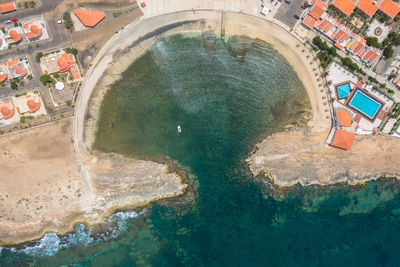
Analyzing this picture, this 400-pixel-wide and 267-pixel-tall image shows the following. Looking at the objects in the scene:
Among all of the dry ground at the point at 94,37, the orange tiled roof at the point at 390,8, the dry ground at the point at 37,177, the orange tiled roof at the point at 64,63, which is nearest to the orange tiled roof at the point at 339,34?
the orange tiled roof at the point at 390,8

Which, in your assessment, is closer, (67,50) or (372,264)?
(67,50)

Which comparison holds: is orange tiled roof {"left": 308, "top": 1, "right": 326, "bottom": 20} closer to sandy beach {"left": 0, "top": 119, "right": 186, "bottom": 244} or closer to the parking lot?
the parking lot

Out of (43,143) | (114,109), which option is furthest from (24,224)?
(114,109)

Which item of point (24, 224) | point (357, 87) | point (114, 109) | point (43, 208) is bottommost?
point (24, 224)

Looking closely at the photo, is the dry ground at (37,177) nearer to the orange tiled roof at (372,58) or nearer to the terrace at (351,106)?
the terrace at (351,106)

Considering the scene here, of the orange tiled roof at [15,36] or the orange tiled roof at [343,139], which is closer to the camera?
the orange tiled roof at [15,36]

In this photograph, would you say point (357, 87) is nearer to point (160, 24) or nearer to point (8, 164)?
point (160, 24)

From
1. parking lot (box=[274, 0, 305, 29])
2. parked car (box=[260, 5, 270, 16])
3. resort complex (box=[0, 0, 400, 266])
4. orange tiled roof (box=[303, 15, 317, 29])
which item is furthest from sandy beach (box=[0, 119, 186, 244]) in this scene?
orange tiled roof (box=[303, 15, 317, 29])
